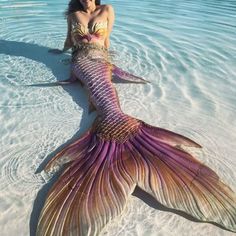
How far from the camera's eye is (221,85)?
183 inches

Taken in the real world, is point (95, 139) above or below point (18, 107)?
above

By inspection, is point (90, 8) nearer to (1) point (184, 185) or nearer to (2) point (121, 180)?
(2) point (121, 180)

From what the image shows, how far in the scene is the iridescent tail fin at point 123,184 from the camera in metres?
2.52

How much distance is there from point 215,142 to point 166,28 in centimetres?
374

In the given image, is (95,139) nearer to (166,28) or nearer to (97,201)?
(97,201)

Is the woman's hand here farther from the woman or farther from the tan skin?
the woman

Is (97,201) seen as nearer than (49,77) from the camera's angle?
Yes

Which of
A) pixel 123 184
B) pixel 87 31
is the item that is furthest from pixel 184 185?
pixel 87 31

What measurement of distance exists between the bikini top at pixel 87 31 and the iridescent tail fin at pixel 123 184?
2553 mm

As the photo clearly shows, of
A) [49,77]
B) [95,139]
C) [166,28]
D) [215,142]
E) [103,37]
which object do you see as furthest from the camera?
[166,28]

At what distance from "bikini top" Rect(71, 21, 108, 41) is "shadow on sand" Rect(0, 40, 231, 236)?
1.30 feet

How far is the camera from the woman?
8.27ft

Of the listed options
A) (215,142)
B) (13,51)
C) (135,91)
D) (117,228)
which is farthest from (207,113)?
(13,51)

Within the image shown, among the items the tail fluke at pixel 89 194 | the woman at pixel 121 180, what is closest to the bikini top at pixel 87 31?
the woman at pixel 121 180
